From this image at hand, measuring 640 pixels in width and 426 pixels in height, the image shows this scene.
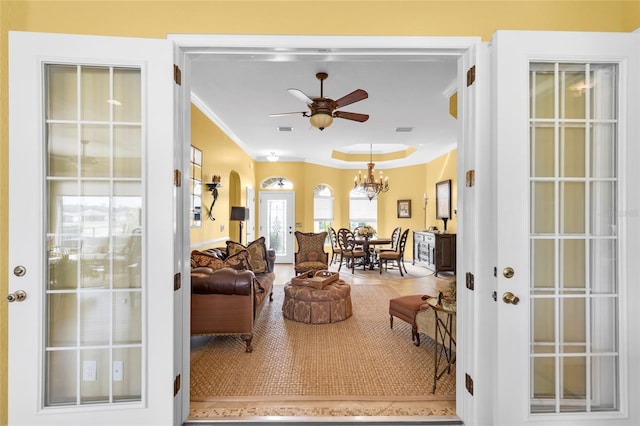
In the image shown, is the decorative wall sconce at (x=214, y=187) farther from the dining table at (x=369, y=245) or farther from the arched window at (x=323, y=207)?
the arched window at (x=323, y=207)

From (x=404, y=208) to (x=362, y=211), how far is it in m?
1.31

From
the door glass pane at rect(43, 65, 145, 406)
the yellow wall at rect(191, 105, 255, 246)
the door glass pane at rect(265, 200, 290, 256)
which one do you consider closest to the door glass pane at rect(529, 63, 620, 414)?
the door glass pane at rect(43, 65, 145, 406)

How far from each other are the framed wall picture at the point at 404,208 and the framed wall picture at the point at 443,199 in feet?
3.87

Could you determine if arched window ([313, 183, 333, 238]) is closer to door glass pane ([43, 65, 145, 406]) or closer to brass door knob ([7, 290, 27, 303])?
door glass pane ([43, 65, 145, 406])

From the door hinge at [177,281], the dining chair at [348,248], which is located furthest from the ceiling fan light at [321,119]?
the dining chair at [348,248]

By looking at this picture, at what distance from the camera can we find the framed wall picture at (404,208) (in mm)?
8750

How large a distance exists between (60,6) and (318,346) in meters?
3.25

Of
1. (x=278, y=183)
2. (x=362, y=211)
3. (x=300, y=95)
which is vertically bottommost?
(x=362, y=211)

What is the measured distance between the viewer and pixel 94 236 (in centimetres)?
173

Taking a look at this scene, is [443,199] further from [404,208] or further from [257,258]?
[257,258]

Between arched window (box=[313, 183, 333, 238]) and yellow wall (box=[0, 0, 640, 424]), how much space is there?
24.3ft

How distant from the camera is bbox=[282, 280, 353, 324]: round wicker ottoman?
3.72 m

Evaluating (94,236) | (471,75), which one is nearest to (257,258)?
(94,236)

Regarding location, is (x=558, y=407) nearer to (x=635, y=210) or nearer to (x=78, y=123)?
(x=635, y=210)
